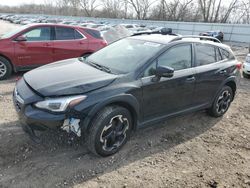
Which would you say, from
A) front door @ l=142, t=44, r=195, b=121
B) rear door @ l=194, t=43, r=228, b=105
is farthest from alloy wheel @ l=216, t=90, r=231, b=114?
front door @ l=142, t=44, r=195, b=121

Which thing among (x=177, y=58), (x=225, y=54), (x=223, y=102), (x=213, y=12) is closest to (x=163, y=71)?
(x=177, y=58)

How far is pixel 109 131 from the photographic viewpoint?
340 centimetres

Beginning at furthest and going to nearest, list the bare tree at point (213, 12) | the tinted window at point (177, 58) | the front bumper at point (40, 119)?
the bare tree at point (213, 12) → the tinted window at point (177, 58) → the front bumper at point (40, 119)

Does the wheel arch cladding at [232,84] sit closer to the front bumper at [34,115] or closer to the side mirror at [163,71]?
the side mirror at [163,71]

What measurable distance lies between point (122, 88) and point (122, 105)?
25 centimetres

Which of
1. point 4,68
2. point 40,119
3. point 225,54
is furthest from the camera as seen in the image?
point 4,68

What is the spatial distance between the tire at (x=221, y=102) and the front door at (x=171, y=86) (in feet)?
2.80

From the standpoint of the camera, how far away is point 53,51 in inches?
294

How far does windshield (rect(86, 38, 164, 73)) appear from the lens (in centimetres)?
369

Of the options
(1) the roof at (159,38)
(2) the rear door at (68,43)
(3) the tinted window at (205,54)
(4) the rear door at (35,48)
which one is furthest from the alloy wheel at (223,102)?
(4) the rear door at (35,48)

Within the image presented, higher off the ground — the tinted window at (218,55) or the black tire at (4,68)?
the tinted window at (218,55)

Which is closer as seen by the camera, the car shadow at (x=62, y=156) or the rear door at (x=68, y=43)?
the car shadow at (x=62, y=156)

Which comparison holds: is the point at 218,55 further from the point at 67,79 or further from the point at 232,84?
the point at 67,79

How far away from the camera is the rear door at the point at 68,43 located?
7.55 metres
